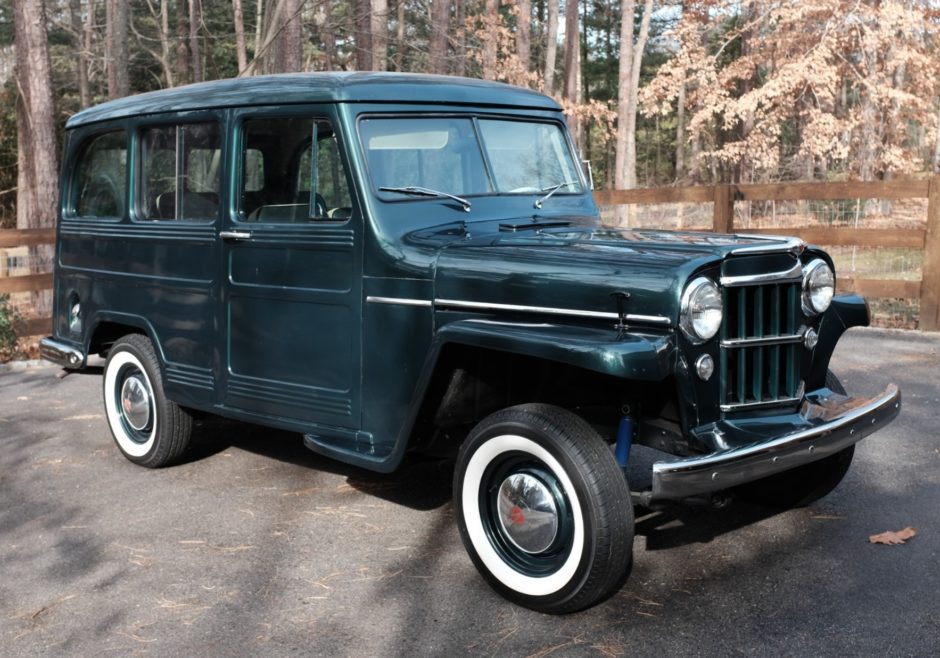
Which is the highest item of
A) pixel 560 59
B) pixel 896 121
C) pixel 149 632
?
pixel 560 59

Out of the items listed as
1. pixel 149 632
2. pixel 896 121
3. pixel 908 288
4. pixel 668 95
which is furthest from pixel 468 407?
pixel 896 121

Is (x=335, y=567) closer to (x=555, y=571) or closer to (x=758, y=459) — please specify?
(x=555, y=571)

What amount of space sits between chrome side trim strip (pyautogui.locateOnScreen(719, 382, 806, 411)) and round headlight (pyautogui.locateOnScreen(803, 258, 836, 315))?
325 mm

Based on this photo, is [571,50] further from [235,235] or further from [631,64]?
[235,235]

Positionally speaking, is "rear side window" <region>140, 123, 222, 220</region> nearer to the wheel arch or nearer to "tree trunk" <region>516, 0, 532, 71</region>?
the wheel arch

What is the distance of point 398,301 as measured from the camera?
428cm

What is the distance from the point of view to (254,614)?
3762mm

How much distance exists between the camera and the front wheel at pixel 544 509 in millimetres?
3506

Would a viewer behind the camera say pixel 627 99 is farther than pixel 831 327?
Yes

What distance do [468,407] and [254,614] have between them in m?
1.23

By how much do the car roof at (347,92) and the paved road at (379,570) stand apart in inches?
80.3

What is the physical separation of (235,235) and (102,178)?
1.59 m

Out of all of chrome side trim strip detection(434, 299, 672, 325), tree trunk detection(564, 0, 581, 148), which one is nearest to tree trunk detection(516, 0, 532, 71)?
tree trunk detection(564, 0, 581, 148)

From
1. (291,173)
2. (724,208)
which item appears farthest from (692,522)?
(724,208)
